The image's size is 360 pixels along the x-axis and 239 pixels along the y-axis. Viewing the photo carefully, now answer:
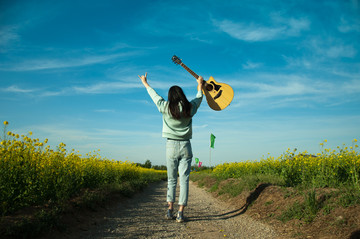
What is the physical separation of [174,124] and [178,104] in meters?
0.40

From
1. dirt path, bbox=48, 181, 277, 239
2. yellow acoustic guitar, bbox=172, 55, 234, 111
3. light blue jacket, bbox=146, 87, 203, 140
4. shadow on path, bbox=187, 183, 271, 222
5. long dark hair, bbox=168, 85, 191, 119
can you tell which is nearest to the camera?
dirt path, bbox=48, 181, 277, 239

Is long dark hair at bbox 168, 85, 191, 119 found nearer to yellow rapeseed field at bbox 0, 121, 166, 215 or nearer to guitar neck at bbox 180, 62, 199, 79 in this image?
guitar neck at bbox 180, 62, 199, 79

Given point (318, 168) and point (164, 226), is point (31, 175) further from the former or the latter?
point (318, 168)

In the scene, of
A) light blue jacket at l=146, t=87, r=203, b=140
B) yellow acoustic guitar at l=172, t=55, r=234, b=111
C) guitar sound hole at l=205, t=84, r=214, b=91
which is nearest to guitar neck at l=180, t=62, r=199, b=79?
yellow acoustic guitar at l=172, t=55, r=234, b=111

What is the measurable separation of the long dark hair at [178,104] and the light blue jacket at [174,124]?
0.33 feet

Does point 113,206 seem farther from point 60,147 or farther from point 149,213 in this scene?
point 60,147

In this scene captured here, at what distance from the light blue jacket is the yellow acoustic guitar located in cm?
112

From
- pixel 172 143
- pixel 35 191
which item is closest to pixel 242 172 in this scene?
pixel 172 143

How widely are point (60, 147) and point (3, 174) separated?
2490 millimetres

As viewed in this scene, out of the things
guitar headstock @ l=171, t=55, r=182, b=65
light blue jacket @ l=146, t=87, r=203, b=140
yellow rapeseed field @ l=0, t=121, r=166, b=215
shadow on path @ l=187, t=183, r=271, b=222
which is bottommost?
shadow on path @ l=187, t=183, r=271, b=222

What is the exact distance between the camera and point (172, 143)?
16.0 feet

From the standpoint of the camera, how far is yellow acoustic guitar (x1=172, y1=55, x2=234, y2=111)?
6.03 meters

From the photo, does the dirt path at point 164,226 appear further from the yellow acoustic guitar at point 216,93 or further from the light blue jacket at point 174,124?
the yellow acoustic guitar at point 216,93

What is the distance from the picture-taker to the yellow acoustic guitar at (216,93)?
6.03 meters
